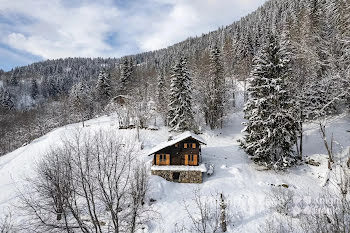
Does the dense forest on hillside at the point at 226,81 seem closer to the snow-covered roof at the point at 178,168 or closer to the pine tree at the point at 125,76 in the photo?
the pine tree at the point at 125,76

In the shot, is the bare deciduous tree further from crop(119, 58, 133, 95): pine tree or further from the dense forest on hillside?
crop(119, 58, 133, 95): pine tree

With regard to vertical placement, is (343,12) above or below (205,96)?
above

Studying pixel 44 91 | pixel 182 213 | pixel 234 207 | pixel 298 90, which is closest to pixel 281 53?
pixel 298 90

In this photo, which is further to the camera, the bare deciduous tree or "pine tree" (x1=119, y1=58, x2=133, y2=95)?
"pine tree" (x1=119, y1=58, x2=133, y2=95)

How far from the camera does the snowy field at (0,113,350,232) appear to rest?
17766mm

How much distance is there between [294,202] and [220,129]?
20053 mm

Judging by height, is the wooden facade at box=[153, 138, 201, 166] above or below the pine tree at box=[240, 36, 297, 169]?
below

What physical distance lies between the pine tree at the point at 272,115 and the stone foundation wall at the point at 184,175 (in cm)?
732

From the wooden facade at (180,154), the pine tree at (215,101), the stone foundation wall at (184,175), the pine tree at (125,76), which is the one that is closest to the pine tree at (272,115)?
the wooden facade at (180,154)

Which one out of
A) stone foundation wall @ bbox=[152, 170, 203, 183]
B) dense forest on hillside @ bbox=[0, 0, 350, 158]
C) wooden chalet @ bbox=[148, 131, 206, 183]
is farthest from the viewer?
wooden chalet @ bbox=[148, 131, 206, 183]

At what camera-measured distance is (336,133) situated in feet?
95.0

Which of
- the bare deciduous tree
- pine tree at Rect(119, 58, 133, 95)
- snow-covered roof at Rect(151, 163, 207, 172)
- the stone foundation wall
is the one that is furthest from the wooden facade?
pine tree at Rect(119, 58, 133, 95)

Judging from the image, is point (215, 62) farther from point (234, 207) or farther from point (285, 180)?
point (234, 207)

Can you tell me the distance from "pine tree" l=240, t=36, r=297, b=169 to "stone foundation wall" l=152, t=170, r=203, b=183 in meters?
7.32
